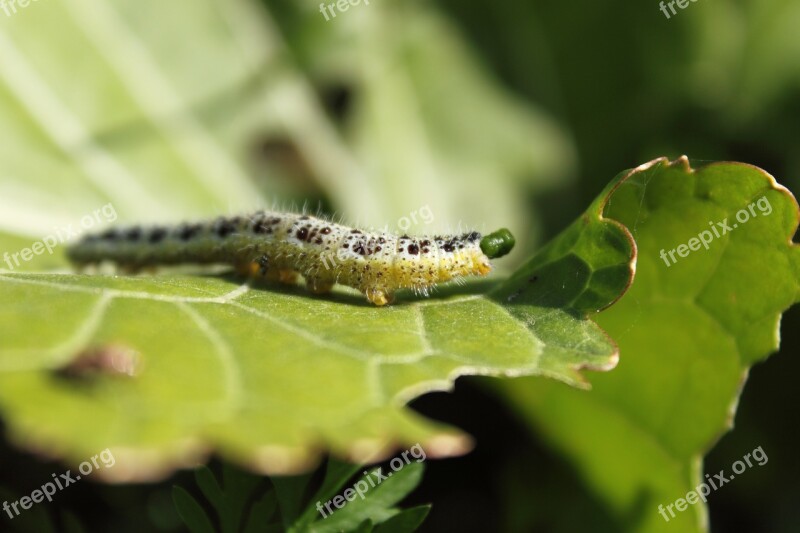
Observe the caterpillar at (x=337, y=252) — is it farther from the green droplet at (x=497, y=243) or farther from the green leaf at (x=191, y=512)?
the green leaf at (x=191, y=512)

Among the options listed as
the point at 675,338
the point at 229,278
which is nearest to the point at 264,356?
the point at 229,278

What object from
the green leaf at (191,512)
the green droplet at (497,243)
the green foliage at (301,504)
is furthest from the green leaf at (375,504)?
the green droplet at (497,243)

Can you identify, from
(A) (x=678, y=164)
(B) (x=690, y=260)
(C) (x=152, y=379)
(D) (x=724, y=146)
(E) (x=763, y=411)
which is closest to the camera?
(C) (x=152, y=379)

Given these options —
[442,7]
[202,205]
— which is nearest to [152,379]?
[202,205]

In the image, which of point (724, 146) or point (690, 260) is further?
point (724, 146)

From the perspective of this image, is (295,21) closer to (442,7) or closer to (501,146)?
(442,7)

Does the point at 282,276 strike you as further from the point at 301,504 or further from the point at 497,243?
the point at 301,504

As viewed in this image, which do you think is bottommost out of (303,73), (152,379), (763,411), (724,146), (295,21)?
(763,411)
